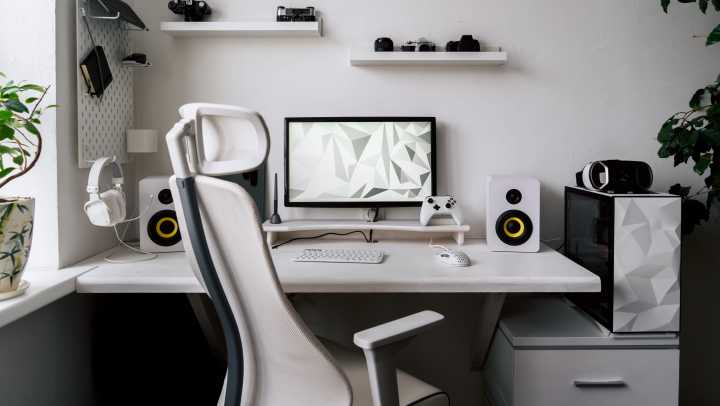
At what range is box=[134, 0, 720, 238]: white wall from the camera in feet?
6.30

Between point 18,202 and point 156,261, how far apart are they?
480mm

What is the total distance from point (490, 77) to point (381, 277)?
1.09 meters

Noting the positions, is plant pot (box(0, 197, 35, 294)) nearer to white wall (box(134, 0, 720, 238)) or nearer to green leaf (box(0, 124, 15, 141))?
green leaf (box(0, 124, 15, 141))

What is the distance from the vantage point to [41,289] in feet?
3.97

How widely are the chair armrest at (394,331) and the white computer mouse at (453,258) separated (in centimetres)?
52

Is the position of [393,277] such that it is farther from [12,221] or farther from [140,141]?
[140,141]

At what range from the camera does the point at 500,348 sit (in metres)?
1.61

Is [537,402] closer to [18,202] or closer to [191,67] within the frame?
[18,202]

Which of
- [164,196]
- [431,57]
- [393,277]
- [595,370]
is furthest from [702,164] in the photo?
[164,196]

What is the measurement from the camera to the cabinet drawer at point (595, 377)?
142cm

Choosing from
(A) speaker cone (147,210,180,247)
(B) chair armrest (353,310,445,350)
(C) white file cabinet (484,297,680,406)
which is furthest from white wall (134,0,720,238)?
(B) chair armrest (353,310,445,350)

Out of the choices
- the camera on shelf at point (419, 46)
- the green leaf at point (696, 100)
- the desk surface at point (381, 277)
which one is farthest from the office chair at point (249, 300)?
the green leaf at point (696, 100)

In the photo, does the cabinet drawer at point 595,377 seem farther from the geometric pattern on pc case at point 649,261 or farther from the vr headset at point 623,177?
the vr headset at point 623,177

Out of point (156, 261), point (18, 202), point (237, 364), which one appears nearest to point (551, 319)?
point (237, 364)
